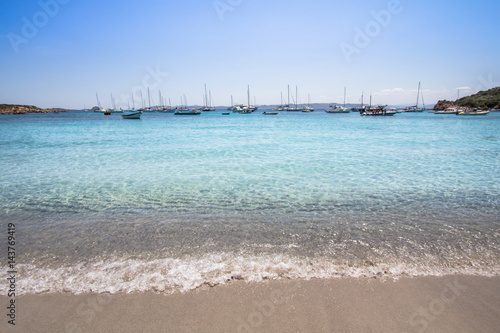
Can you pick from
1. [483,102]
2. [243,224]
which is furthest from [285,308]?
[483,102]

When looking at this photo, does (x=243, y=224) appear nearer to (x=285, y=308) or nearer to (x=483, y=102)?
(x=285, y=308)

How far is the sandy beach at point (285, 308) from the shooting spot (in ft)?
9.66

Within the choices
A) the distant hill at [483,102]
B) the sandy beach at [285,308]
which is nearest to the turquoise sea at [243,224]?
the sandy beach at [285,308]

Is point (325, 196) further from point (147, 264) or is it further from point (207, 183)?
point (147, 264)

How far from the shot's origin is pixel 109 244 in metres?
4.91

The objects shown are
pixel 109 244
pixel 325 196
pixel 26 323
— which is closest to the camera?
pixel 26 323

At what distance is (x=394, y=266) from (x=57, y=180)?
11.9 m

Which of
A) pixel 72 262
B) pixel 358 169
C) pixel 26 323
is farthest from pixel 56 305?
pixel 358 169

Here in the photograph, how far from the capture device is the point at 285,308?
3.17m

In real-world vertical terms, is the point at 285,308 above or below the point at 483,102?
below

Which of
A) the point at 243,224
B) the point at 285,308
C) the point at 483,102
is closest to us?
the point at 285,308

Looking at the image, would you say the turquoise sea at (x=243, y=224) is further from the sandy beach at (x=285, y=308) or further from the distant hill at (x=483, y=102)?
the distant hill at (x=483, y=102)

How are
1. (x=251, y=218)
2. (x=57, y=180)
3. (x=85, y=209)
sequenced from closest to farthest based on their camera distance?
(x=251, y=218), (x=85, y=209), (x=57, y=180)

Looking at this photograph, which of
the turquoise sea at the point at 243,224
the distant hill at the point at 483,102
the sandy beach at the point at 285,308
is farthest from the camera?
the distant hill at the point at 483,102
